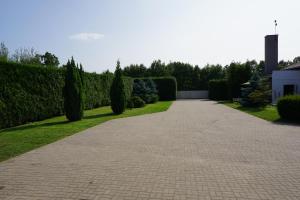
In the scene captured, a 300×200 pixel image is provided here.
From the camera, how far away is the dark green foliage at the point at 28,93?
38.7 ft

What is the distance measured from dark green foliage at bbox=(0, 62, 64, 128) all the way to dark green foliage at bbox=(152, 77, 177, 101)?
2660 cm

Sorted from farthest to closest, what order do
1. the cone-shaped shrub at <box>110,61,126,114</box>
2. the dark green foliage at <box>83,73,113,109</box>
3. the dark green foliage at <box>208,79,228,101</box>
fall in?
the dark green foliage at <box>208,79,228,101</box> → the dark green foliage at <box>83,73,113,109</box> → the cone-shaped shrub at <box>110,61,126,114</box>

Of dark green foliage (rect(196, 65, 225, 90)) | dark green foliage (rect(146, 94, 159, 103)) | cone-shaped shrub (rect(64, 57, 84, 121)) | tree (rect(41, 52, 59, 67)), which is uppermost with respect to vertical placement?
tree (rect(41, 52, 59, 67))

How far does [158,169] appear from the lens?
19.0ft

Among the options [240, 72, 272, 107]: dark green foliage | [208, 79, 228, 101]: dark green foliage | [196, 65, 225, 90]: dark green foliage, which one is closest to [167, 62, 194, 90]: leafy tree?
[196, 65, 225, 90]: dark green foliage

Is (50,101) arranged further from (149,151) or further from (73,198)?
(73,198)

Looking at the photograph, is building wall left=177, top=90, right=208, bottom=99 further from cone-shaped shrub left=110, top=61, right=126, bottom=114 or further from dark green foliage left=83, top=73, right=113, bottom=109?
cone-shaped shrub left=110, top=61, right=126, bottom=114

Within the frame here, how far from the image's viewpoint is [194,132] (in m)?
10.6

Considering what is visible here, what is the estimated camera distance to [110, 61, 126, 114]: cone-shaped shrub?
18469mm

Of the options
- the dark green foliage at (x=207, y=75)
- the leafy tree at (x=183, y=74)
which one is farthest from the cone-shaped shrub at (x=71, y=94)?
the dark green foliage at (x=207, y=75)

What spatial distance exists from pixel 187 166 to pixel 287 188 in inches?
82.1

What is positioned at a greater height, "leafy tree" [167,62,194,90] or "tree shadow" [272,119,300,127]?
"leafy tree" [167,62,194,90]

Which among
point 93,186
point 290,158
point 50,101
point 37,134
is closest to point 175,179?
point 93,186

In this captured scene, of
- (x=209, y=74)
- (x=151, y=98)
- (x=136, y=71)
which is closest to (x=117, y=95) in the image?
(x=151, y=98)
